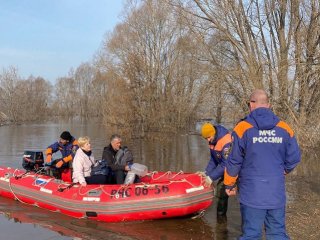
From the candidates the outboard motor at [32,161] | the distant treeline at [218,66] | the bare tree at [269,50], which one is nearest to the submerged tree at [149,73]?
the distant treeline at [218,66]

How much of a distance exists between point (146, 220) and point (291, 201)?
2.72 metres

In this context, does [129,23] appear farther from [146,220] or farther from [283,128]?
[283,128]

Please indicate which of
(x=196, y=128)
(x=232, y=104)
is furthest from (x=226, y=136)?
(x=196, y=128)

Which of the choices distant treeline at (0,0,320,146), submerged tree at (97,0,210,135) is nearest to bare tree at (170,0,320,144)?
distant treeline at (0,0,320,146)

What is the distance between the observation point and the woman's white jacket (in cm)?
716

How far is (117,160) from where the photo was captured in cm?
724

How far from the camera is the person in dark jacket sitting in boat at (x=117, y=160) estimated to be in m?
7.25

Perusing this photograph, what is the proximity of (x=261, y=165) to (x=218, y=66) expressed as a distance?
38.6 feet

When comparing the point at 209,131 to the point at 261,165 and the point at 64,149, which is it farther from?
the point at 64,149

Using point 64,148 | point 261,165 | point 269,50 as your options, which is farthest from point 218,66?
point 261,165

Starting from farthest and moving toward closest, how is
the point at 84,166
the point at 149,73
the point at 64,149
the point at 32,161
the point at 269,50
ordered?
the point at 149,73 → the point at 269,50 → the point at 32,161 → the point at 64,149 → the point at 84,166

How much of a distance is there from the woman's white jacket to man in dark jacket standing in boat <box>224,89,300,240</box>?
414 cm

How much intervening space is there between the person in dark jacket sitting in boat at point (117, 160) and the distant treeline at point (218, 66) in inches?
241

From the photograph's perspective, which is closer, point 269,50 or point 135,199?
point 135,199
